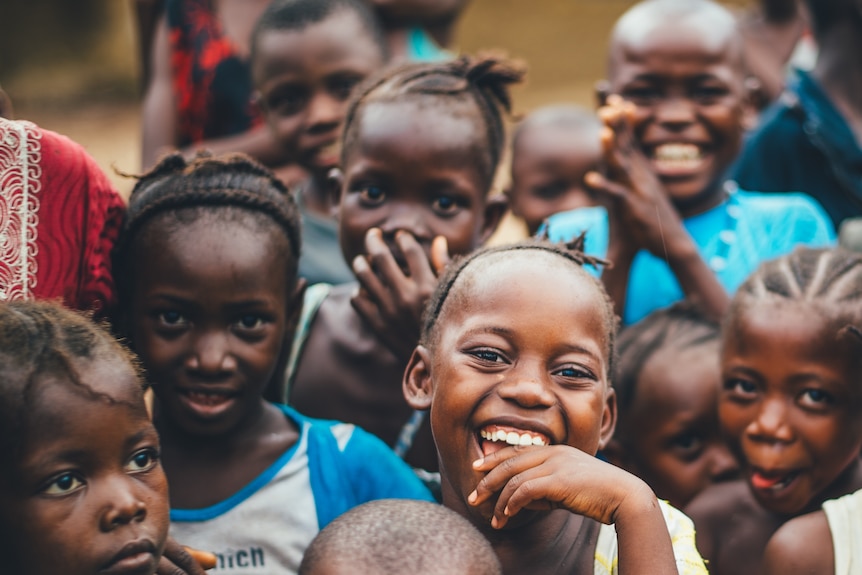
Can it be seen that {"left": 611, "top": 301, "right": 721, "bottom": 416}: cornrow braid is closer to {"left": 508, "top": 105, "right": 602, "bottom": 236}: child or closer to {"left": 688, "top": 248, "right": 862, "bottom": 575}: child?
{"left": 688, "top": 248, "right": 862, "bottom": 575}: child

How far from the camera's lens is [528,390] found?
227cm

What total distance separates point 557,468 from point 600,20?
10.2 metres

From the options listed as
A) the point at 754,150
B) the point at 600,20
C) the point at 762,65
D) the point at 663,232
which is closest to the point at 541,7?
the point at 600,20

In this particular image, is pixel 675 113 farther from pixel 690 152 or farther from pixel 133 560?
pixel 133 560

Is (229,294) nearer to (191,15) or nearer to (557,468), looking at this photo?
(557,468)

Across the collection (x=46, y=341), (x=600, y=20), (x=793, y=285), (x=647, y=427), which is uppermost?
(x=46, y=341)

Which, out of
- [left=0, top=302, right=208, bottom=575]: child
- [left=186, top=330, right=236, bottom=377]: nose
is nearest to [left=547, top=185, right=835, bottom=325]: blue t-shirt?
[left=186, top=330, right=236, bottom=377]: nose

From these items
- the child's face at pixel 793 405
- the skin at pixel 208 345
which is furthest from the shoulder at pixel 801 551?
the skin at pixel 208 345

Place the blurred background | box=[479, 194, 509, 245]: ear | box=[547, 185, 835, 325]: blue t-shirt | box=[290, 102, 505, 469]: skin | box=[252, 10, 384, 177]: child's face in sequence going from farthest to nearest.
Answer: the blurred background, box=[252, 10, 384, 177]: child's face, box=[547, 185, 835, 325]: blue t-shirt, box=[479, 194, 509, 245]: ear, box=[290, 102, 505, 469]: skin

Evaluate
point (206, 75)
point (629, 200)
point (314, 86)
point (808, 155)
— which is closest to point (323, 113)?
point (314, 86)

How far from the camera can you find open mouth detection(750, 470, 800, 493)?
2.88 m

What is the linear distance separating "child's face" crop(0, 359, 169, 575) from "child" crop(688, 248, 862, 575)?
152 cm

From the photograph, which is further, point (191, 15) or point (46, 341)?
point (191, 15)

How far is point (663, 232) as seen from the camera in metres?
3.49
